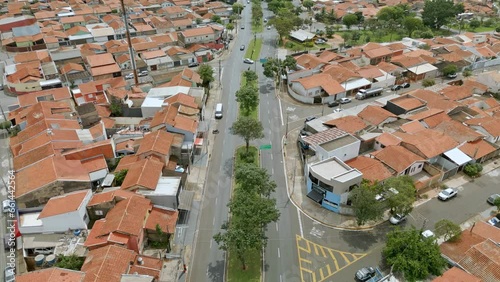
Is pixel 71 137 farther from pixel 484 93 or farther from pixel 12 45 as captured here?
pixel 484 93

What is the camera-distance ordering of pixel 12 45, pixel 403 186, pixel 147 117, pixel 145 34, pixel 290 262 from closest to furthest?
pixel 290 262 → pixel 403 186 → pixel 147 117 → pixel 12 45 → pixel 145 34

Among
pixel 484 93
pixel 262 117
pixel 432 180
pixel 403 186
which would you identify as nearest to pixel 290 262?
pixel 403 186

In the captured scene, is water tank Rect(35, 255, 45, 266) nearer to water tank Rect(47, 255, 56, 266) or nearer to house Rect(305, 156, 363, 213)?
water tank Rect(47, 255, 56, 266)

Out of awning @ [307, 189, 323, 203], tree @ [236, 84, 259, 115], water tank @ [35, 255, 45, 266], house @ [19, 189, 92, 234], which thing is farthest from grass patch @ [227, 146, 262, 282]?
tree @ [236, 84, 259, 115]

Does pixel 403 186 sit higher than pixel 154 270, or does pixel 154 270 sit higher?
pixel 403 186

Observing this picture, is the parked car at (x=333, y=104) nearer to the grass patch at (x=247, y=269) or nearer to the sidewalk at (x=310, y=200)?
the sidewalk at (x=310, y=200)

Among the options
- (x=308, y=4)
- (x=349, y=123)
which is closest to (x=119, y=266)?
(x=349, y=123)
